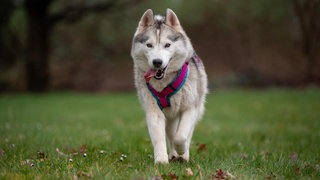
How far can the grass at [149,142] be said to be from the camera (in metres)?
3.91

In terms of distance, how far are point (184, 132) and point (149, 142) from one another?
1.66 metres

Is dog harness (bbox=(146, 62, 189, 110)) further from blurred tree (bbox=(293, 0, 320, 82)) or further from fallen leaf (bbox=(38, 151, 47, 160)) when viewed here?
blurred tree (bbox=(293, 0, 320, 82))

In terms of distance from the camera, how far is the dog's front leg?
4473mm

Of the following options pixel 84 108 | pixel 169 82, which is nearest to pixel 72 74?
pixel 84 108

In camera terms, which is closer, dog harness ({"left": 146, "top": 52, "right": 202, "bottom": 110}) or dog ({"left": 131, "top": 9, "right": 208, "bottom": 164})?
dog ({"left": 131, "top": 9, "right": 208, "bottom": 164})

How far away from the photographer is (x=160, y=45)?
15.4ft

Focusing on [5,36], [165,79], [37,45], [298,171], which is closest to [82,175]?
[165,79]

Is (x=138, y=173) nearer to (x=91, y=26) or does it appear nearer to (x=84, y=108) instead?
(x=84, y=108)

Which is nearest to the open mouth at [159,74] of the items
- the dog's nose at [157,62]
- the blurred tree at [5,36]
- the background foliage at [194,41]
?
the dog's nose at [157,62]

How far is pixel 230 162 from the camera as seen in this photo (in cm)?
441

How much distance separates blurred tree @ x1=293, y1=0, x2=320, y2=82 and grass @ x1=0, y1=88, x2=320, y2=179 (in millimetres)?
4363

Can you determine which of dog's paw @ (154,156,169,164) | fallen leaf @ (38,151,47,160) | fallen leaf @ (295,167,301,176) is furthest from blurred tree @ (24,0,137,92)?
fallen leaf @ (295,167,301,176)

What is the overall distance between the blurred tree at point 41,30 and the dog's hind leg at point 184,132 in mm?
14362

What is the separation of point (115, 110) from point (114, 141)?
274 inches
